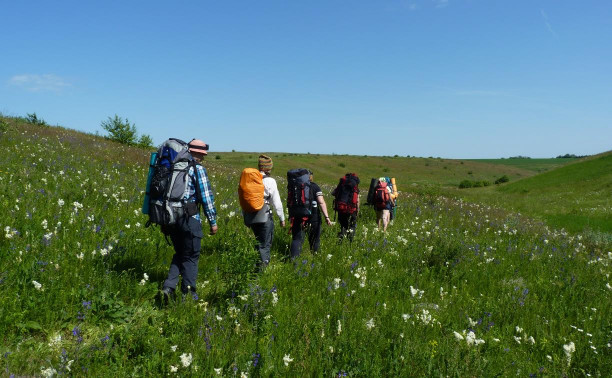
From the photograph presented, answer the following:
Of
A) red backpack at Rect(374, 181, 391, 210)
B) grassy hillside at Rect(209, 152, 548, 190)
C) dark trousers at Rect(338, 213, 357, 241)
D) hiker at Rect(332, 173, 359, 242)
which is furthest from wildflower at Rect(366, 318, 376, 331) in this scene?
grassy hillside at Rect(209, 152, 548, 190)

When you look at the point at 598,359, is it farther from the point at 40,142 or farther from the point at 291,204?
the point at 40,142

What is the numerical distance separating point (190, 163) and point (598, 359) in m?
5.62

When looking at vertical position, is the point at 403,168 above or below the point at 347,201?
above

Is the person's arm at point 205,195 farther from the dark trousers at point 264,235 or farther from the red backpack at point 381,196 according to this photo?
the red backpack at point 381,196

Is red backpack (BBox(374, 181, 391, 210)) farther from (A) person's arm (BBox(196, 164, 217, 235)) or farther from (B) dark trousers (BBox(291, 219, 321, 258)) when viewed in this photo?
(A) person's arm (BBox(196, 164, 217, 235))

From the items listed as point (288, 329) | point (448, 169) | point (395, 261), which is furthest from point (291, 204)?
point (448, 169)

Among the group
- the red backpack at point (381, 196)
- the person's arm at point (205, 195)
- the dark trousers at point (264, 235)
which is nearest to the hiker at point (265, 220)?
the dark trousers at point (264, 235)

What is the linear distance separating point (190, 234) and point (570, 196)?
3717cm

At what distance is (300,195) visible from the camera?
24.1 ft

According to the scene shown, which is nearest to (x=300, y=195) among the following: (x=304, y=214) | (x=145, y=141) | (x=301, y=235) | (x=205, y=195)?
(x=304, y=214)

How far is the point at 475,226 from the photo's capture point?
13.5 meters

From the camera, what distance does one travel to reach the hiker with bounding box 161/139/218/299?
487cm

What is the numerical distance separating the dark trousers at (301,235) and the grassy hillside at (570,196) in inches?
506

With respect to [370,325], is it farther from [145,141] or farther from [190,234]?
[145,141]
